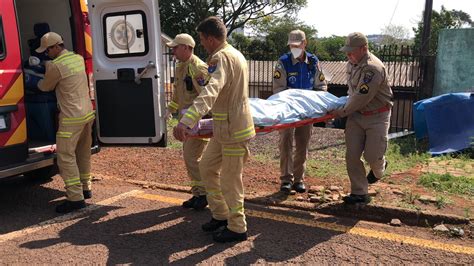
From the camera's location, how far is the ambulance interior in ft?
18.7

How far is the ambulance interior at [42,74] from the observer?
5711 mm

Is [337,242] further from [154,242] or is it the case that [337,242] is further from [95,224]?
[95,224]

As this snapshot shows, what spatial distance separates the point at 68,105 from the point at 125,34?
1.11 meters

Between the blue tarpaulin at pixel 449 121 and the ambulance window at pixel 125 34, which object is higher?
the ambulance window at pixel 125 34

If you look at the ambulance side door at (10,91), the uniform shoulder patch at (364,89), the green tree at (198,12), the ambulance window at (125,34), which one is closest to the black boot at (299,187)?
the uniform shoulder patch at (364,89)

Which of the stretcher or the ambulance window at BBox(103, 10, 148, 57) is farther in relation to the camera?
the ambulance window at BBox(103, 10, 148, 57)

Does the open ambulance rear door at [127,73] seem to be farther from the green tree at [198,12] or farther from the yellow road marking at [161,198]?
the green tree at [198,12]

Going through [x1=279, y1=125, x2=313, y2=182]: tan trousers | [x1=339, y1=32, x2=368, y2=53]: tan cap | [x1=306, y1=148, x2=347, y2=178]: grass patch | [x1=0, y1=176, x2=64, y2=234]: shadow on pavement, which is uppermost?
[x1=339, y1=32, x2=368, y2=53]: tan cap

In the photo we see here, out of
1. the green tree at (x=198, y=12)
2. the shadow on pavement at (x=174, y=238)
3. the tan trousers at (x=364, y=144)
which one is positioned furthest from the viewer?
the green tree at (x=198, y=12)

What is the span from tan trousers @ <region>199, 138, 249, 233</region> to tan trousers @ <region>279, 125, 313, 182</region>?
4.10 ft

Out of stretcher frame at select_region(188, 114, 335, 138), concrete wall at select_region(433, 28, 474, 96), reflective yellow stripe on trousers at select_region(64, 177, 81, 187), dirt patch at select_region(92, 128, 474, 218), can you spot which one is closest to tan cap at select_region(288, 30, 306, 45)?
stretcher frame at select_region(188, 114, 335, 138)

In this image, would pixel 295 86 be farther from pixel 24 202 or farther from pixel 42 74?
pixel 24 202

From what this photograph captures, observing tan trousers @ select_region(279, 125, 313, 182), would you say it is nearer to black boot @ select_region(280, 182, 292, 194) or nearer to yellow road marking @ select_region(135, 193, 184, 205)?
black boot @ select_region(280, 182, 292, 194)

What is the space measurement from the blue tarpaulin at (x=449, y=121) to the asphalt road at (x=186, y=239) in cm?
354
